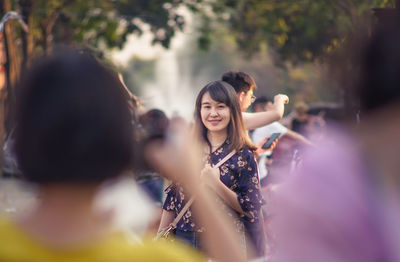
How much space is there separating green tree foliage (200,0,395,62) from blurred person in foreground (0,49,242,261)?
15.0 m

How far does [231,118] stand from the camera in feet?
13.5

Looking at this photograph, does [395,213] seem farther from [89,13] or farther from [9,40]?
[89,13]

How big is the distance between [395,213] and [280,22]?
17.3 meters

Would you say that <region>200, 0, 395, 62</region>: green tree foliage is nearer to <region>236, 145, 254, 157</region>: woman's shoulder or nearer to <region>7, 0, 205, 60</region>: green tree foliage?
<region>7, 0, 205, 60</region>: green tree foliage

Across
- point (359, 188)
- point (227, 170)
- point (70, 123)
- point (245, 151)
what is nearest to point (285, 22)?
point (245, 151)

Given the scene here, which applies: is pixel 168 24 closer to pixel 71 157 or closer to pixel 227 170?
pixel 227 170

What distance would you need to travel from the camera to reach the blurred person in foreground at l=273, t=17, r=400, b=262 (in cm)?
164

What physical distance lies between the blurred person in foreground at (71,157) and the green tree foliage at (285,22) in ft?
49.2

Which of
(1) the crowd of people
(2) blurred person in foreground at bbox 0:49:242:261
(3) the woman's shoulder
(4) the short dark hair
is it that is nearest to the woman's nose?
(3) the woman's shoulder

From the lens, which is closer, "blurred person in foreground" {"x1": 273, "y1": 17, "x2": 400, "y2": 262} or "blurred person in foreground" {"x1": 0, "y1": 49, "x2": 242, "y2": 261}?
"blurred person in foreground" {"x1": 0, "y1": 49, "x2": 242, "y2": 261}

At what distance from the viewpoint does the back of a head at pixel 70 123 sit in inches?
53.7

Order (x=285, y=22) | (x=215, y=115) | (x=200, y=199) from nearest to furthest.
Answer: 1. (x=200, y=199)
2. (x=215, y=115)
3. (x=285, y=22)

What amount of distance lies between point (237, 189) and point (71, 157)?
104 inches

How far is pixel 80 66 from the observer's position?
1.40m
